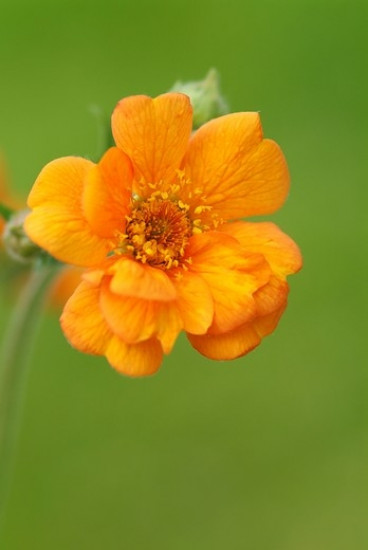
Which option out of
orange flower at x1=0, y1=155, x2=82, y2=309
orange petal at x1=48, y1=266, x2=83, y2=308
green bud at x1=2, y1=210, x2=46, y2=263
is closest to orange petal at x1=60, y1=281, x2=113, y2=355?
green bud at x1=2, y1=210, x2=46, y2=263

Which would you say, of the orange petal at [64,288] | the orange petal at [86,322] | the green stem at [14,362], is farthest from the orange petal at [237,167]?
the orange petal at [64,288]

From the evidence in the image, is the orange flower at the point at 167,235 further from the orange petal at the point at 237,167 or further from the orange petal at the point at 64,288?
the orange petal at the point at 64,288

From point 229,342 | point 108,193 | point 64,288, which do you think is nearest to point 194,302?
point 229,342

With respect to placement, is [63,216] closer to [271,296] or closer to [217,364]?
[271,296]

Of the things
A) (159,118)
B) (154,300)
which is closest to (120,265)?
(154,300)

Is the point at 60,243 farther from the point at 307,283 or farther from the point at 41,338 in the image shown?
the point at 307,283
